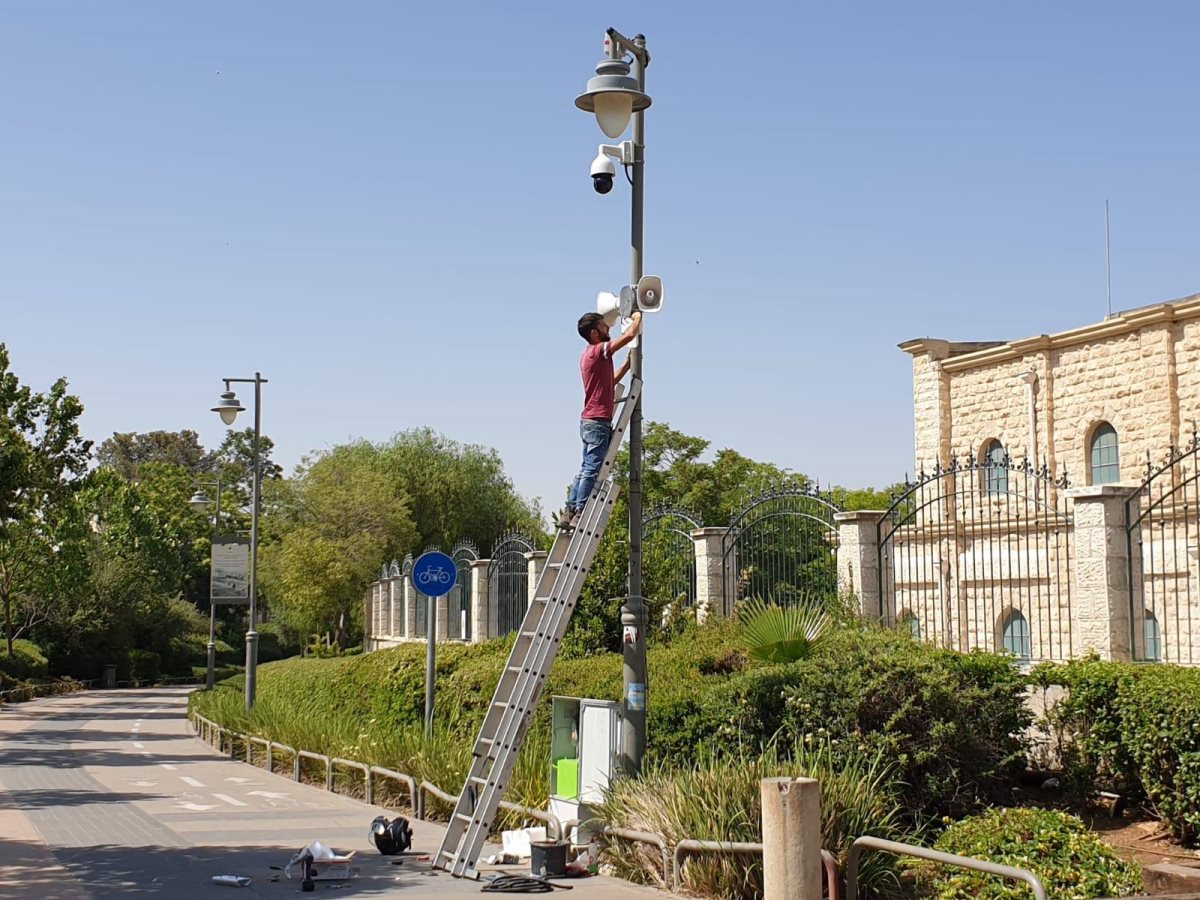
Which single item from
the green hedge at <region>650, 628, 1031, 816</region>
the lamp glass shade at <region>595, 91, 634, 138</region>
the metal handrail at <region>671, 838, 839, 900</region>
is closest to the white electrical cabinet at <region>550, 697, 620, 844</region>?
the green hedge at <region>650, 628, 1031, 816</region>

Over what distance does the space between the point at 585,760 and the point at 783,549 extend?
21.1 ft

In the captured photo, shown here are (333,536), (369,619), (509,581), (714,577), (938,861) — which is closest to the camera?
(938,861)

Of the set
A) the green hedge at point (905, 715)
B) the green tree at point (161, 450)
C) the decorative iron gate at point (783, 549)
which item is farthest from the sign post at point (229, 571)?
the green tree at point (161, 450)

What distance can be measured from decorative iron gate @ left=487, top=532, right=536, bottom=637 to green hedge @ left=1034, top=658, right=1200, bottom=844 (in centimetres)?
1331

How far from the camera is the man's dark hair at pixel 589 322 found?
36.1ft

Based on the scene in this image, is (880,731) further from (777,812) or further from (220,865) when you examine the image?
(220,865)

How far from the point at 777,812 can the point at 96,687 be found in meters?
64.8

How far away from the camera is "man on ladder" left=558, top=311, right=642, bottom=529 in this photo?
432 inches

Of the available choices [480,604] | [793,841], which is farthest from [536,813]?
[480,604]

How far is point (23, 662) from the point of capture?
5556 centimetres

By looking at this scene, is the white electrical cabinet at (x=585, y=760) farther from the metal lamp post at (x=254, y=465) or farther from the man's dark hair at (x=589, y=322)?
the metal lamp post at (x=254, y=465)

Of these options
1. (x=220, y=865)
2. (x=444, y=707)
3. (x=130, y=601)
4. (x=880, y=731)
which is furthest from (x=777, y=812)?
(x=130, y=601)

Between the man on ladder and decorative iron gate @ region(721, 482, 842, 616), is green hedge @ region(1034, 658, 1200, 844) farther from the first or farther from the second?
decorative iron gate @ region(721, 482, 842, 616)

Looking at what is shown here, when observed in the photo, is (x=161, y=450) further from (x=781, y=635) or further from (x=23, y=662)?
(x=781, y=635)
